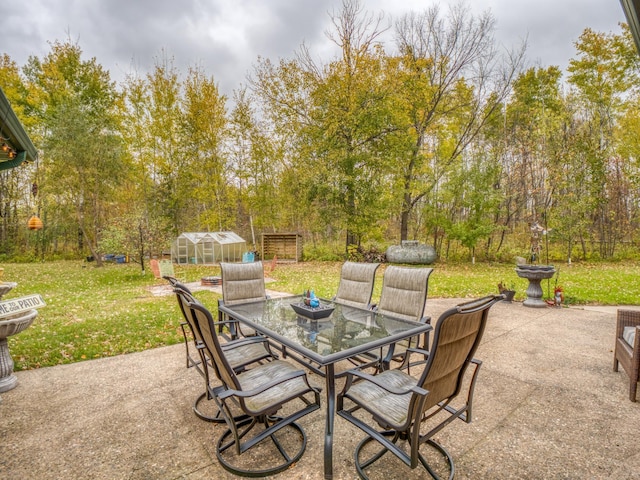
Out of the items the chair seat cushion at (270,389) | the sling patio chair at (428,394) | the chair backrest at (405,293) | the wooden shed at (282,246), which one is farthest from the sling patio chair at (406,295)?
the wooden shed at (282,246)

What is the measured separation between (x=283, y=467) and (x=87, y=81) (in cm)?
1721

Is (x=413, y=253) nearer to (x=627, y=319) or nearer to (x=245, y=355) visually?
(x=627, y=319)

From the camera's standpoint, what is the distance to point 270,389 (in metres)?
1.95

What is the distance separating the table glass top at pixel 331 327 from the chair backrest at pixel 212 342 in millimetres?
534

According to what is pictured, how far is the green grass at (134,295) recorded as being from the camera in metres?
3.93

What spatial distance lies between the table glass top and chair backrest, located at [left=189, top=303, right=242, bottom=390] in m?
0.53

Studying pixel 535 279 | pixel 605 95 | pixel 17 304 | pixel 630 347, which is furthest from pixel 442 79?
pixel 17 304

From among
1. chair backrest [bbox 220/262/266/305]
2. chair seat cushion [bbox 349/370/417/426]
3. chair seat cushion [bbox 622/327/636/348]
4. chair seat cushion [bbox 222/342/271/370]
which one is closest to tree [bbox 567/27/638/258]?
chair seat cushion [bbox 622/327/636/348]

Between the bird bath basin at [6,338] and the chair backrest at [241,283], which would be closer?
the bird bath basin at [6,338]

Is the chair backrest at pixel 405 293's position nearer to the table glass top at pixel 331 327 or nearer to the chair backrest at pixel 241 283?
the table glass top at pixel 331 327

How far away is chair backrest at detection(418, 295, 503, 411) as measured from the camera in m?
1.38

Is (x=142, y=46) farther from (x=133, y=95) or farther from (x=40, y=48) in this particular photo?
(x=40, y=48)

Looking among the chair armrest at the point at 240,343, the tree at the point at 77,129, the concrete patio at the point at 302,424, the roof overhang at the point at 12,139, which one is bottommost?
the concrete patio at the point at 302,424

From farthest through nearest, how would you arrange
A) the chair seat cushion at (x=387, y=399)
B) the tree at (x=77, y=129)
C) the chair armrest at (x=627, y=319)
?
the tree at (x=77, y=129), the chair armrest at (x=627, y=319), the chair seat cushion at (x=387, y=399)
